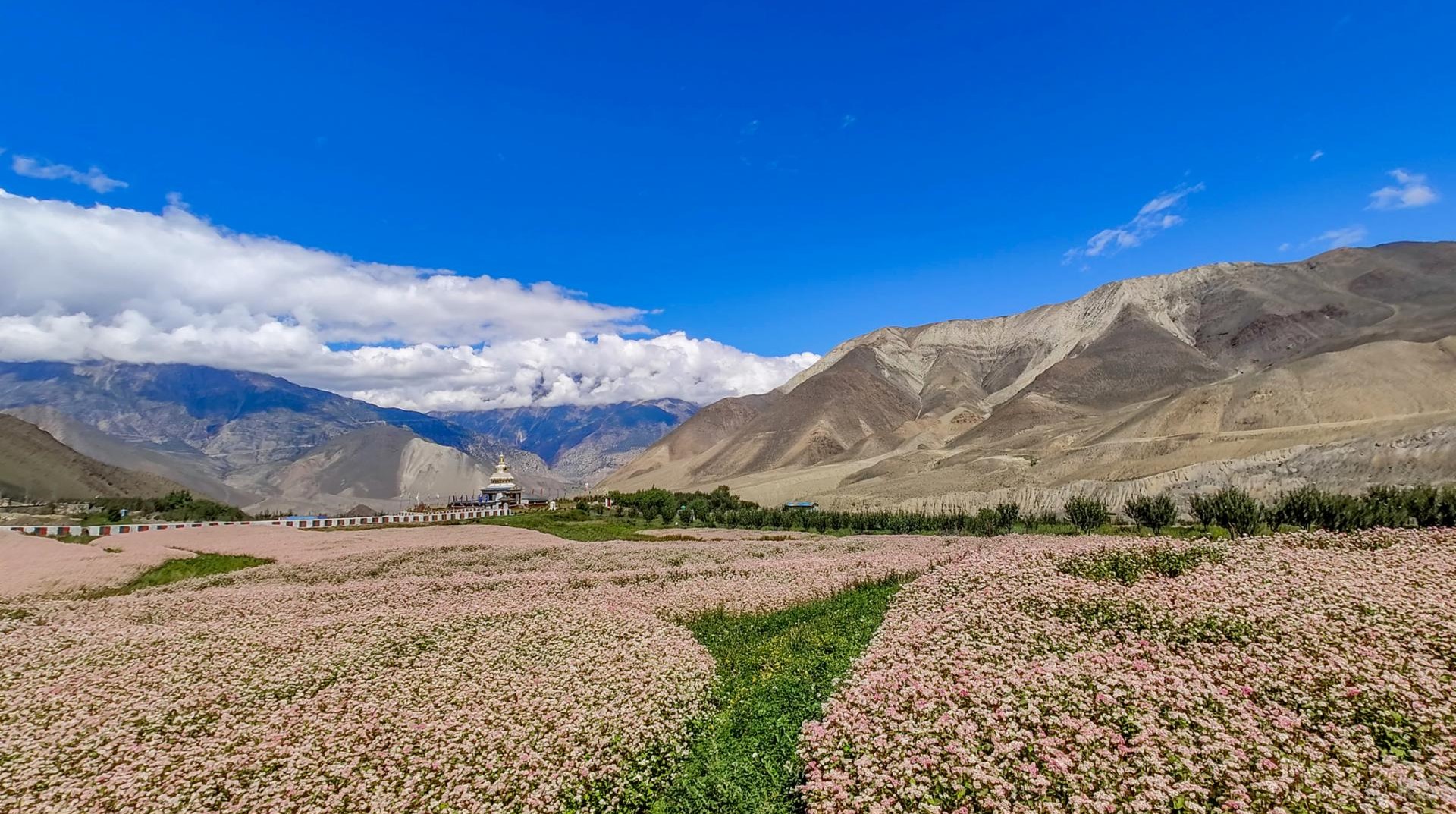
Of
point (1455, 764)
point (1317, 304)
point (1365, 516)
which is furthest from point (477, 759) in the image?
point (1317, 304)

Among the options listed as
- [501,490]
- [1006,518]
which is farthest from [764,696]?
[501,490]

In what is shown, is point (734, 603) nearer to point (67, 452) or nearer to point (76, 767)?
point (76, 767)

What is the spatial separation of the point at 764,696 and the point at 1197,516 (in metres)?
33.0

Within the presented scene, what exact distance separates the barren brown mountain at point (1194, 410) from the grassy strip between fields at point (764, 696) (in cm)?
5644

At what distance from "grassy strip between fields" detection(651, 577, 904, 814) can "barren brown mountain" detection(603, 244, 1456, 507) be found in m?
56.4

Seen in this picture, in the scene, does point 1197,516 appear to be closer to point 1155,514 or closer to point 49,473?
point 1155,514

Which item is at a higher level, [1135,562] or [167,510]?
[167,510]

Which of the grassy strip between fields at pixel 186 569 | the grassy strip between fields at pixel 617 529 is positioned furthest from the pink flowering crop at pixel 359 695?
the grassy strip between fields at pixel 617 529

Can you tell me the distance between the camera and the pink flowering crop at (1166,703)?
6195 mm

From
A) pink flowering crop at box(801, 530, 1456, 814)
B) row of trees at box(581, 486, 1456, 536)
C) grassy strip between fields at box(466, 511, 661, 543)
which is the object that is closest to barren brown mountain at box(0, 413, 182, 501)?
grassy strip between fields at box(466, 511, 661, 543)

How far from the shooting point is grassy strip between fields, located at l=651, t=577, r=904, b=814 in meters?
8.05

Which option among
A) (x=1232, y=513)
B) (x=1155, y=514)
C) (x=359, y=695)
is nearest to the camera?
(x=359, y=695)

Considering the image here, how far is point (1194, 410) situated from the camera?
95812 millimetres

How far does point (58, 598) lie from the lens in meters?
21.9
